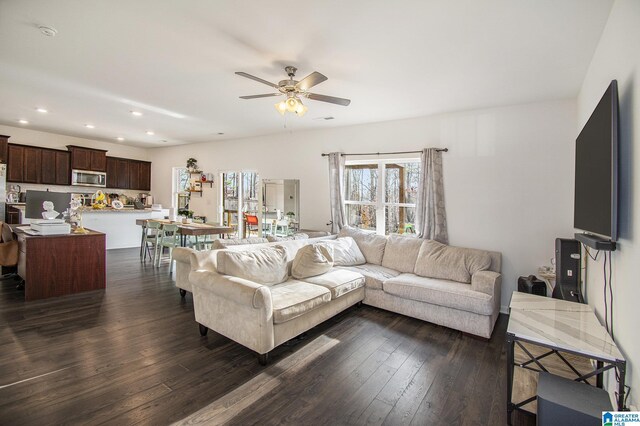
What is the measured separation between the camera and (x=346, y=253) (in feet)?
14.5

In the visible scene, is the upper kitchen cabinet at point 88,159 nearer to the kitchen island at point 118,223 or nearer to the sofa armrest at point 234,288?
the kitchen island at point 118,223

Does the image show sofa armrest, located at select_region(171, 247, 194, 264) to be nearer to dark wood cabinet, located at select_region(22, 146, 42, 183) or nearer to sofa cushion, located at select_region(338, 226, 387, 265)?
sofa cushion, located at select_region(338, 226, 387, 265)

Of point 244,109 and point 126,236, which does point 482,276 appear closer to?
point 244,109

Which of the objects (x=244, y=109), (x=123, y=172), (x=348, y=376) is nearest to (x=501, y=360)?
(x=348, y=376)

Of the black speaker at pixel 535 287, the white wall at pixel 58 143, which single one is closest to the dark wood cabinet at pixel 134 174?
the white wall at pixel 58 143

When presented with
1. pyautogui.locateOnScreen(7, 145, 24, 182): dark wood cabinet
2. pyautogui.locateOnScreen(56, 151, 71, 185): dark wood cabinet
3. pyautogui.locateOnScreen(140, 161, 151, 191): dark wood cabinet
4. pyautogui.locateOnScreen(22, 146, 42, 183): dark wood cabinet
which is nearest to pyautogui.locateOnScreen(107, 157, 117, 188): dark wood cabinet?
pyautogui.locateOnScreen(140, 161, 151, 191): dark wood cabinet

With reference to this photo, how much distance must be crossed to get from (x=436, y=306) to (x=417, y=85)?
2548 millimetres

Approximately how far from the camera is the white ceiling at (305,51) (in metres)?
2.07

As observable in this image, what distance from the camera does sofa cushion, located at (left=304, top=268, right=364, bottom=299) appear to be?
10.9 ft

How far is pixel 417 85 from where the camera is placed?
11.0ft

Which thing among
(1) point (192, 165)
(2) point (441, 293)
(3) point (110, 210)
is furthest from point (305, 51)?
(3) point (110, 210)

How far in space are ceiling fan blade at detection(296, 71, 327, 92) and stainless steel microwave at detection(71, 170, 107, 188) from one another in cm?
767

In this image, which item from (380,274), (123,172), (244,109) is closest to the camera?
(380,274)

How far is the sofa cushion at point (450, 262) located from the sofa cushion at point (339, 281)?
2.95 feet
